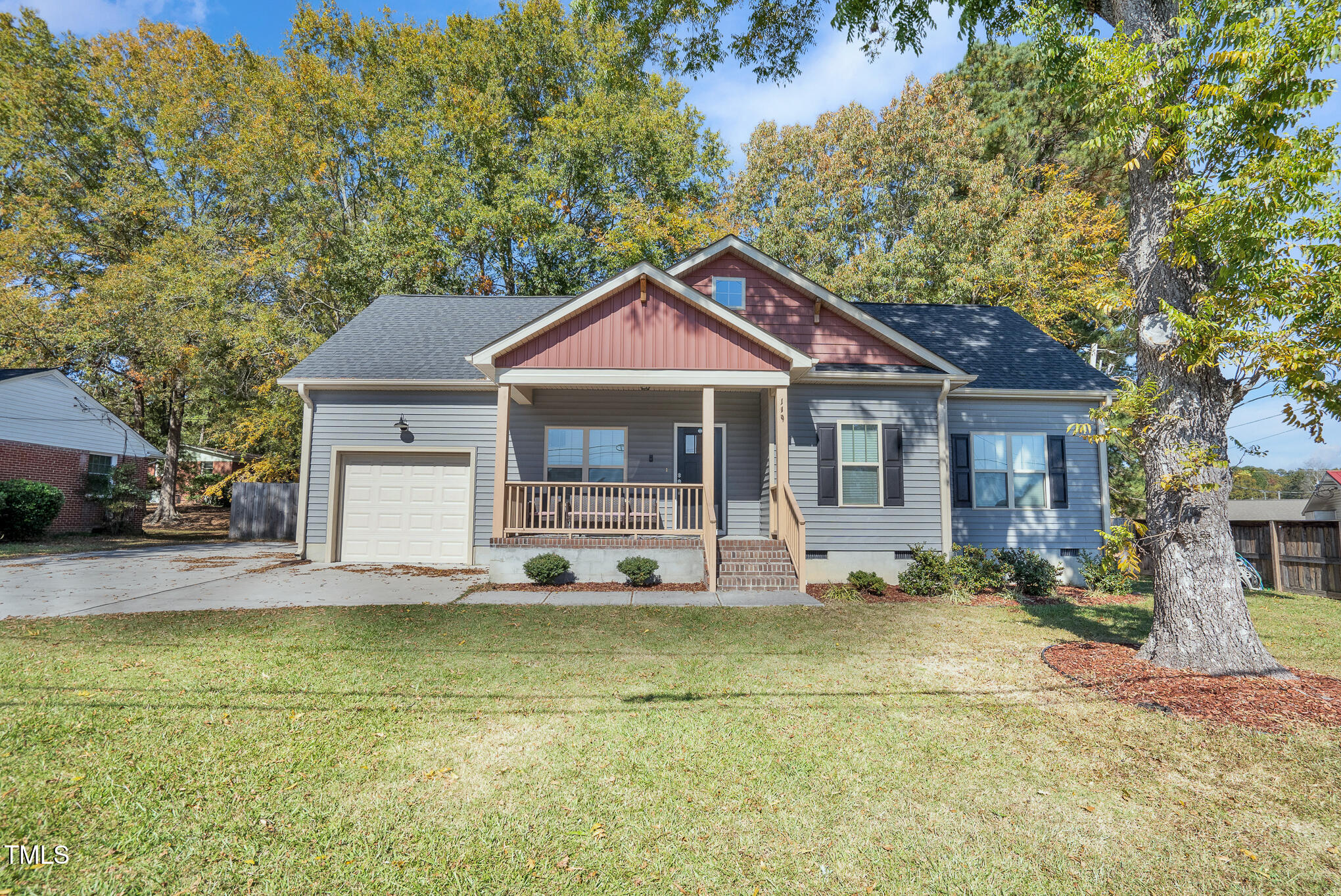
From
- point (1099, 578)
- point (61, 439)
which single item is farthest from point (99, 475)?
point (1099, 578)

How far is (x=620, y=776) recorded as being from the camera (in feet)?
11.8

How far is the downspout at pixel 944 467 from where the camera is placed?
11.0 metres

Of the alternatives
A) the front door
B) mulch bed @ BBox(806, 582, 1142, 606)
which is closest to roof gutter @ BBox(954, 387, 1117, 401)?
mulch bed @ BBox(806, 582, 1142, 606)

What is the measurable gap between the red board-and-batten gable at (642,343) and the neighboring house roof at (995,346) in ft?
15.0

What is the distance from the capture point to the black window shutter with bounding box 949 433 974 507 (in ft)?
38.4

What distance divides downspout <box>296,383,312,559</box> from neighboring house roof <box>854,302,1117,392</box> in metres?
11.9

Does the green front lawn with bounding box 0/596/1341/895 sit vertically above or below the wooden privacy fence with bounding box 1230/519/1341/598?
below

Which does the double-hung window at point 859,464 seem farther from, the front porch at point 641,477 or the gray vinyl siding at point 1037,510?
the gray vinyl siding at point 1037,510

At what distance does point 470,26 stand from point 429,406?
20.7m

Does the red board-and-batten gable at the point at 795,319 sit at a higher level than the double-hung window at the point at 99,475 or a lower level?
higher

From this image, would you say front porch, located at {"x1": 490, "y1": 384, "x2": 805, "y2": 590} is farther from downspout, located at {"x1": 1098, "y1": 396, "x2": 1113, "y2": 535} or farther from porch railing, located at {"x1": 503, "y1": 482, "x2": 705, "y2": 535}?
downspout, located at {"x1": 1098, "y1": 396, "x2": 1113, "y2": 535}

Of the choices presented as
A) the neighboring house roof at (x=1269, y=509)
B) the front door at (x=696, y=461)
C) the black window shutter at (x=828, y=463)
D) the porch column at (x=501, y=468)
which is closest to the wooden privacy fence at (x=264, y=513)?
the porch column at (x=501, y=468)

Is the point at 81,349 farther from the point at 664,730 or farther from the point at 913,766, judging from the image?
the point at 913,766

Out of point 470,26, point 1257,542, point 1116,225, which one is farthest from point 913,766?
point 470,26
